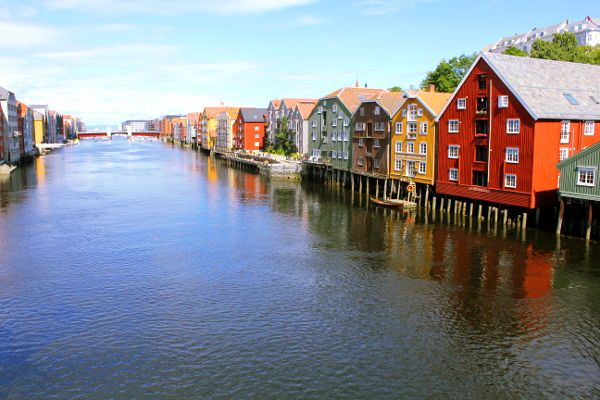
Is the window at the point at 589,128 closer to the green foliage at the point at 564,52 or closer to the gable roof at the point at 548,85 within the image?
the gable roof at the point at 548,85

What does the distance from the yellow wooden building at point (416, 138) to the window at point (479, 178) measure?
659cm

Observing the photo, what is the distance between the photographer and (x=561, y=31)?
157 meters

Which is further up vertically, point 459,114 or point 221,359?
point 459,114

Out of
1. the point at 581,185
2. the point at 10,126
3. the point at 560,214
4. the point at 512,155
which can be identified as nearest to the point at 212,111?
the point at 10,126

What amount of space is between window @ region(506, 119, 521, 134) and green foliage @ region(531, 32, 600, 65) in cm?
4136

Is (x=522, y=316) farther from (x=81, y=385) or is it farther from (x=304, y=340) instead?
(x=81, y=385)

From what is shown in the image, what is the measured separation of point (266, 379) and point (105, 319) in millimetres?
10332

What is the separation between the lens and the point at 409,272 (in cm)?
3466

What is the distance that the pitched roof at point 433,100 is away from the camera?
5817cm

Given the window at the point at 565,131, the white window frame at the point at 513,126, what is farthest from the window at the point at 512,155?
the window at the point at 565,131

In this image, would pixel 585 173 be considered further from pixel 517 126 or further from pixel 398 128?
pixel 398 128

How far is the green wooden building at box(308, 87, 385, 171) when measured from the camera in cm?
7988

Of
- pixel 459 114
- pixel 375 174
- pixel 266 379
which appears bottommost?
pixel 266 379

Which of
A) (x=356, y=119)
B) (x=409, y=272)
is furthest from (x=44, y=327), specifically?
(x=356, y=119)
